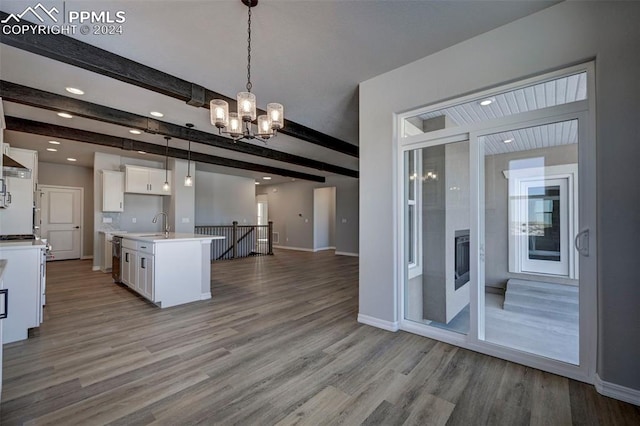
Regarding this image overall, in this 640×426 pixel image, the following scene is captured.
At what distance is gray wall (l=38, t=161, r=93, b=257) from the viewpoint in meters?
7.51

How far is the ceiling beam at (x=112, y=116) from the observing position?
3359mm

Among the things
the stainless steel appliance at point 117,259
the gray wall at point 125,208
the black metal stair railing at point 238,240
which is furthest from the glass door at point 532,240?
the gray wall at point 125,208

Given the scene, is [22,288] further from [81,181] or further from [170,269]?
[81,181]

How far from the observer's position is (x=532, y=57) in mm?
2236

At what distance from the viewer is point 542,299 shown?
2.68 meters

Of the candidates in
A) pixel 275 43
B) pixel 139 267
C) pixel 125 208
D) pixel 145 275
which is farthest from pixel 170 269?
pixel 125 208

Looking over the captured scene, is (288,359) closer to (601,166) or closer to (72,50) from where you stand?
(601,166)

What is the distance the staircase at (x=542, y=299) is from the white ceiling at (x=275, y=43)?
236cm

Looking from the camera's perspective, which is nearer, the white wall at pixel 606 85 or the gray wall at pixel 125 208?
the white wall at pixel 606 85

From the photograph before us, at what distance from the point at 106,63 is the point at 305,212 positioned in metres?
8.34

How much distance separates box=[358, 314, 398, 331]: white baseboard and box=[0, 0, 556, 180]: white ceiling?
2779 millimetres

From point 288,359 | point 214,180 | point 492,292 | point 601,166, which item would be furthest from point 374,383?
point 214,180

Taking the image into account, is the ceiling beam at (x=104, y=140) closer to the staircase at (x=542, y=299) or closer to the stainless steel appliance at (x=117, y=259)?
the stainless steel appliance at (x=117, y=259)

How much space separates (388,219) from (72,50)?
344 centimetres
